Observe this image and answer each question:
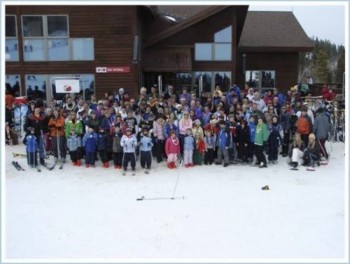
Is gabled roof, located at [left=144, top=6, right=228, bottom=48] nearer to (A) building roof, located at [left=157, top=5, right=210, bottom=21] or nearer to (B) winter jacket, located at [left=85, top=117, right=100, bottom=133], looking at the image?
(A) building roof, located at [left=157, top=5, right=210, bottom=21]

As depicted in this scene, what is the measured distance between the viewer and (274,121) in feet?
37.8

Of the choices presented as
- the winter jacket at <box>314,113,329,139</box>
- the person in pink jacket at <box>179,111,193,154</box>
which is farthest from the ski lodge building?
the winter jacket at <box>314,113,329,139</box>

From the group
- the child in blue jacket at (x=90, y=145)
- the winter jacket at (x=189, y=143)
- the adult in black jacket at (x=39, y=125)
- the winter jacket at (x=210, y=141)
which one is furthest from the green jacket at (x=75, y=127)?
the winter jacket at (x=210, y=141)

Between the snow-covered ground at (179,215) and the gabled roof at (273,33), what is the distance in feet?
42.7

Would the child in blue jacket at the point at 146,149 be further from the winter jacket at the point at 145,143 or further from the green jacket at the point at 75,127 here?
the green jacket at the point at 75,127

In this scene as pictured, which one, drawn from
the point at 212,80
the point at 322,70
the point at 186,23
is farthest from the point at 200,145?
→ the point at 322,70

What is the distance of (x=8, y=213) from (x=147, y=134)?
163 inches

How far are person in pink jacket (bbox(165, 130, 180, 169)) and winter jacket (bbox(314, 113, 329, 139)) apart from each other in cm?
409

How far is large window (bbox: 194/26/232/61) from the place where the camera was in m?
19.8

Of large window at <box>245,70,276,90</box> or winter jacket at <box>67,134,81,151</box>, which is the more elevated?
large window at <box>245,70,276,90</box>

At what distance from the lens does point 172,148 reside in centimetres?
1124

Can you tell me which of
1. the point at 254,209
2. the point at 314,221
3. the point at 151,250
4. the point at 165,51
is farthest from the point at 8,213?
the point at 165,51

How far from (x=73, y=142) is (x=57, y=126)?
67 cm

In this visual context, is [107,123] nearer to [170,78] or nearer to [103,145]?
[103,145]
